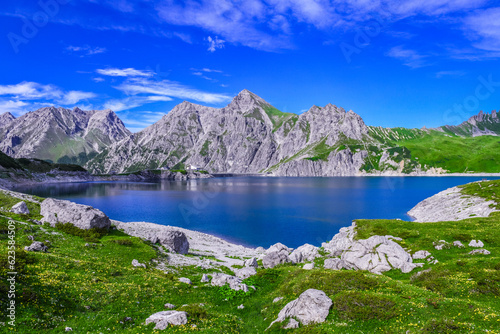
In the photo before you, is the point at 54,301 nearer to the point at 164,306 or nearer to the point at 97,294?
the point at 97,294

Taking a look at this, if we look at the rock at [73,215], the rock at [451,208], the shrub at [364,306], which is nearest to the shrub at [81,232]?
the rock at [73,215]

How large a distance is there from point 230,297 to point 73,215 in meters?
31.3

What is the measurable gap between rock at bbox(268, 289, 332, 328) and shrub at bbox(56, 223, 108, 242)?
31450 millimetres

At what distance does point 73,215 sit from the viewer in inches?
1626

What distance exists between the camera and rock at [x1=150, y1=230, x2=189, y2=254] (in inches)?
1783

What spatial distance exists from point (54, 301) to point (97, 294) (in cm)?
309

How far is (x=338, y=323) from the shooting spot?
55.8 feet

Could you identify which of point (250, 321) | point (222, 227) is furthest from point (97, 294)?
point (222, 227)

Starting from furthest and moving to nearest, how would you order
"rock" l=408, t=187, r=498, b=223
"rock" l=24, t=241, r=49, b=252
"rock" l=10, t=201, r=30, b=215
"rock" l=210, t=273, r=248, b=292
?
"rock" l=408, t=187, r=498, b=223, "rock" l=10, t=201, r=30, b=215, "rock" l=24, t=241, r=49, b=252, "rock" l=210, t=273, r=248, b=292

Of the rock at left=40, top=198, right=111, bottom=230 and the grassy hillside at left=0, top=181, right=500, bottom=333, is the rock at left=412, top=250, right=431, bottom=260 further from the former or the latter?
the rock at left=40, top=198, right=111, bottom=230

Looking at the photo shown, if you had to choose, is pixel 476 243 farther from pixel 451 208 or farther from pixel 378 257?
pixel 451 208

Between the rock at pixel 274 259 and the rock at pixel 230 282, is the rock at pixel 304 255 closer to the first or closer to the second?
the rock at pixel 274 259

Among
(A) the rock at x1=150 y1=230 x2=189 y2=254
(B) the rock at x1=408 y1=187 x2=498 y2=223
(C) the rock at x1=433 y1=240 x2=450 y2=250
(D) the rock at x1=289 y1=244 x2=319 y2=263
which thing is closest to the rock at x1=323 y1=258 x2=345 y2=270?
(D) the rock at x1=289 y1=244 x2=319 y2=263

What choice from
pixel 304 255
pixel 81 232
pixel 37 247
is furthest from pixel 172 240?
pixel 304 255
